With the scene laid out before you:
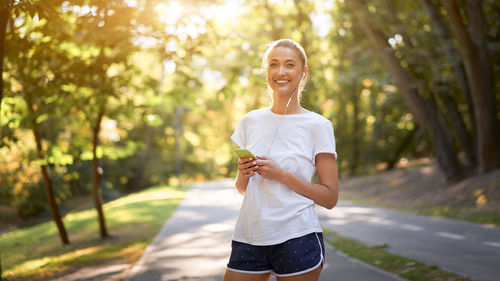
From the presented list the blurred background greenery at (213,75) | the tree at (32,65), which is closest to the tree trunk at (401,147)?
the blurred background greenery at (213,75)

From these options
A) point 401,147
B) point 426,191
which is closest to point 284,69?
point 426,191

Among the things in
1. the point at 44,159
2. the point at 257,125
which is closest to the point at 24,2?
the point at 257,125

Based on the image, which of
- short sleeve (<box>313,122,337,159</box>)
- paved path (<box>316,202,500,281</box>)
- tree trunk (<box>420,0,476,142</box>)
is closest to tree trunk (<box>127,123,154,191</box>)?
paved path (<box>316,202,500,281</box>)

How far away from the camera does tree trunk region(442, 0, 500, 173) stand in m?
16.6

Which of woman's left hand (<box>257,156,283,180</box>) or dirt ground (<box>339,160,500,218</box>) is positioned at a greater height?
woman's left hand (<box>257,156,283,180</box>)

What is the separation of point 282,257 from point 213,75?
1703 centimetres

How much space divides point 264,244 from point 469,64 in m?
15.6

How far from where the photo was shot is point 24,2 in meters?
6.16

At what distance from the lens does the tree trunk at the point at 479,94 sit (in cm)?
1662

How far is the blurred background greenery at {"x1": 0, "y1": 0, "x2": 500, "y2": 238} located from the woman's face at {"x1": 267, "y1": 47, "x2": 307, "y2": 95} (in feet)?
1.71

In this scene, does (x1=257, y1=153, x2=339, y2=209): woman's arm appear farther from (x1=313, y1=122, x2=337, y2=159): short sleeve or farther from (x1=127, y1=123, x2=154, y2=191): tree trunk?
(x1=127, y1=123, x2=154, y2=191): tree trunk

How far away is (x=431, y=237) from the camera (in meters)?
12.8

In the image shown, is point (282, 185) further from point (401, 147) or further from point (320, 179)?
point (401, 147)

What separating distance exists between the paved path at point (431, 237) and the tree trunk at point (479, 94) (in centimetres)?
318
